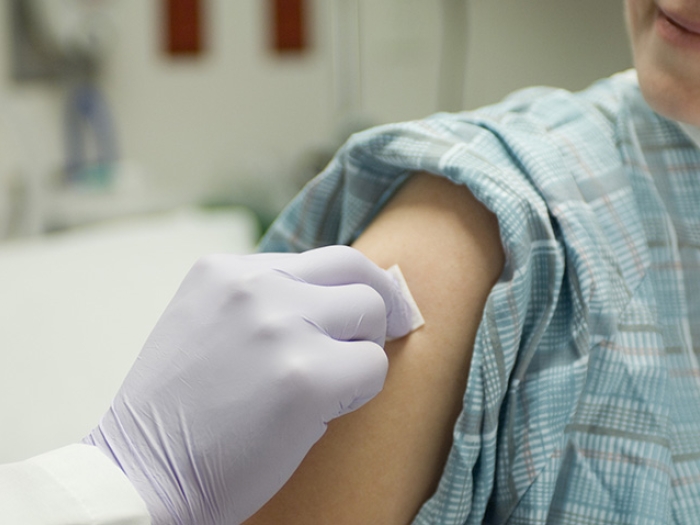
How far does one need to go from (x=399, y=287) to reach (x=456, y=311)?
7 centimetres

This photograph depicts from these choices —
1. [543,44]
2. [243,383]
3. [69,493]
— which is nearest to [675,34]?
[243,383]

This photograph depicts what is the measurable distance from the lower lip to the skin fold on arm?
253mm

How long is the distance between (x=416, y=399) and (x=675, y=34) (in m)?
0.46

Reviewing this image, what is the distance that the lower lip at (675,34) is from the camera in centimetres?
75

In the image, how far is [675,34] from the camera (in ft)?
2.49

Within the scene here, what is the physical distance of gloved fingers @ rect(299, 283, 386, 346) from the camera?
0.74m

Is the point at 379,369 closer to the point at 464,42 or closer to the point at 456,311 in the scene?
the point at 456,311

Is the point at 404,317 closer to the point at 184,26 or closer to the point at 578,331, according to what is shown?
the point at 578,331

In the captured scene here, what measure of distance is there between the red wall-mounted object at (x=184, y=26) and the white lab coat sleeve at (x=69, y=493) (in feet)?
8.49

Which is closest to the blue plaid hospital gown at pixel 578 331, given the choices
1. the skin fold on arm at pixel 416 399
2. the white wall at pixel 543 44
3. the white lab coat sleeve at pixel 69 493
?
the skin fold on arm at pixel 416 399

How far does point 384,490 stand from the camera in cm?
74

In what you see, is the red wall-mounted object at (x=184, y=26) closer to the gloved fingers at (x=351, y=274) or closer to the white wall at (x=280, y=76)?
the white wall at (x=280, y=76)

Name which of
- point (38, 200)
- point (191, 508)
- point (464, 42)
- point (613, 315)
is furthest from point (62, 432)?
point (464, 42)

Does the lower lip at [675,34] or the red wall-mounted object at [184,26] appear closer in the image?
the lower lip at [675,34]
